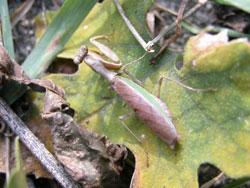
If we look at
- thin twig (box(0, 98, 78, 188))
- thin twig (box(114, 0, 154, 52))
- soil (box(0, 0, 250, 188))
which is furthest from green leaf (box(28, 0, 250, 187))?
soil (box(0, 0, 250, 188))

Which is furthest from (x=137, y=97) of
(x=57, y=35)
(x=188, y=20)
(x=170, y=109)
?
(x=188, y=20)

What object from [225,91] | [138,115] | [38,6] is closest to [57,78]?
[138,115]

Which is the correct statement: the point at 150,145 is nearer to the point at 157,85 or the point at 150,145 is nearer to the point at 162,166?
the point at 162,166

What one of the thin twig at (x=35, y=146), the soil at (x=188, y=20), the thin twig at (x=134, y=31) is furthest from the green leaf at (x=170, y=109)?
the soil at (x=188, y=20)

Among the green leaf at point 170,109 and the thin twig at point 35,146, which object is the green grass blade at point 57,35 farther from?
the thin twig at point 35,146

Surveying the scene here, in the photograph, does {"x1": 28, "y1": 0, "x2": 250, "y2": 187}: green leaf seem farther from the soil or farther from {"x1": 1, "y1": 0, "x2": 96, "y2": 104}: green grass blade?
the soil

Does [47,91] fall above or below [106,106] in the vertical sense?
above
